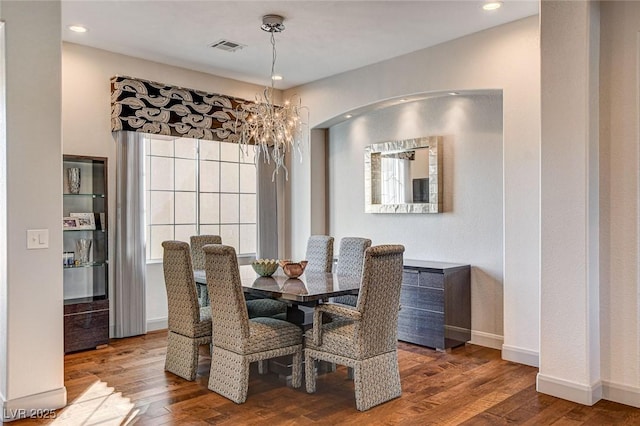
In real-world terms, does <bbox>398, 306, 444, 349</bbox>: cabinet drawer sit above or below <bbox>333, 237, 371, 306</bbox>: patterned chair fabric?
below

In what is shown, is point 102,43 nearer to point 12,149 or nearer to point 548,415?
point 12,149

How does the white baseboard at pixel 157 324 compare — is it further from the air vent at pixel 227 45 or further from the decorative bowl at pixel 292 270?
the air vent at pixel 227 45

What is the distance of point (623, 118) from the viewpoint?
3449 mm

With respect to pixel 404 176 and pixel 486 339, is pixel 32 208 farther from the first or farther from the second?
pixel 486 339

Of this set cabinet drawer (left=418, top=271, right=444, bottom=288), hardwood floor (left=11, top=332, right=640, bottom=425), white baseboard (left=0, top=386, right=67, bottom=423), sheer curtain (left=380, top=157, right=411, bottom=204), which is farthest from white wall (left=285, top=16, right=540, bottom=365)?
white baseboard (left=0, top=386, right=67, bottom=423)

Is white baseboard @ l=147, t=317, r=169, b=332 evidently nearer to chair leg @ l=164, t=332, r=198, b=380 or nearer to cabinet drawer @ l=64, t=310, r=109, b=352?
cabinet drawer @ l=64, t=310, r=109, b=352

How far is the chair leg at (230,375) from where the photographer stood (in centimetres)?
338

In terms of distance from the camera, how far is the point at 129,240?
5203 mm

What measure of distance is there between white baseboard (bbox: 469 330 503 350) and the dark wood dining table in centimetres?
158

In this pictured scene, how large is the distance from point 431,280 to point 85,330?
3.33 meters

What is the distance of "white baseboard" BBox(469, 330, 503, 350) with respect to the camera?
4730 millimetres

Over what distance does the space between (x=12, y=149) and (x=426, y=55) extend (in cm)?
383

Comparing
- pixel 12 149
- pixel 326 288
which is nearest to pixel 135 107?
pixel 12 149

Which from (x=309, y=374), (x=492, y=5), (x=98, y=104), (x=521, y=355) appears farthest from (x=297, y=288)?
(x=98, y=104)
